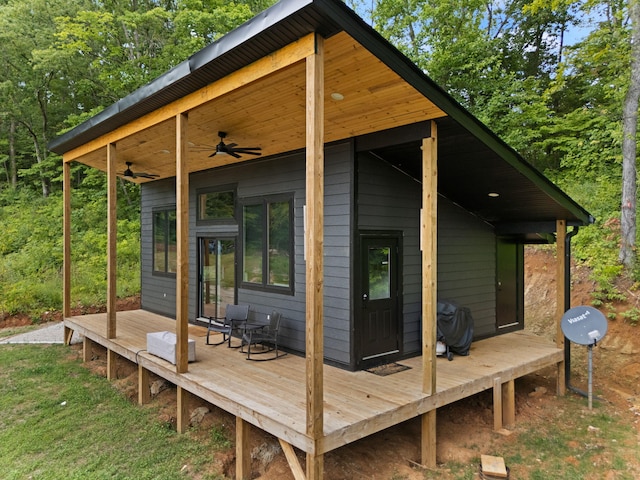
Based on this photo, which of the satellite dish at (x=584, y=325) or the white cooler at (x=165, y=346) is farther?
the satellite dish at (x=584, y=325)

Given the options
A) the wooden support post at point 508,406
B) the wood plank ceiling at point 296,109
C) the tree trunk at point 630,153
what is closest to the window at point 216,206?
the wood plank ceiling at point 296,109

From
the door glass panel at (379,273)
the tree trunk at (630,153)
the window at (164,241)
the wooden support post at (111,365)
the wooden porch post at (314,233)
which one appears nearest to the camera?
the wooden porch post at (314,233)

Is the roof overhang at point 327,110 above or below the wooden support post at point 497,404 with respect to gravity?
above

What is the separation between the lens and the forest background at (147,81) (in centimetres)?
1032

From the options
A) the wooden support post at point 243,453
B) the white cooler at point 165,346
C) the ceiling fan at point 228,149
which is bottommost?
the wooden support post at point 243,453

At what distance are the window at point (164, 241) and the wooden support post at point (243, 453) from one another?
514 cm

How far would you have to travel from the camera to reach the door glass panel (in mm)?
4800

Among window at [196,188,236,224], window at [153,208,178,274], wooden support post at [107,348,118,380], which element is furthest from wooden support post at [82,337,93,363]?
window at [196,188,236,224]

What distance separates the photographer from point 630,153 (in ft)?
24.8

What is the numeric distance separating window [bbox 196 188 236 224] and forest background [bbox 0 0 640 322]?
439 cm

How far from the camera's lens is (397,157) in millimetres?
4809

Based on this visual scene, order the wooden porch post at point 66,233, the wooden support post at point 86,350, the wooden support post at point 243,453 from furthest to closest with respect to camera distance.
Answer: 1. the wooden porch post at point 66,233
2. the wooden support post at point 86,350
3. the wooden support post at point 243,453

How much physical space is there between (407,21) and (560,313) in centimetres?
1216

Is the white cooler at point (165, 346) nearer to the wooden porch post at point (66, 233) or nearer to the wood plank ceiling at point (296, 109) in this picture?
the wood plank ceiling at point (296, 109)
